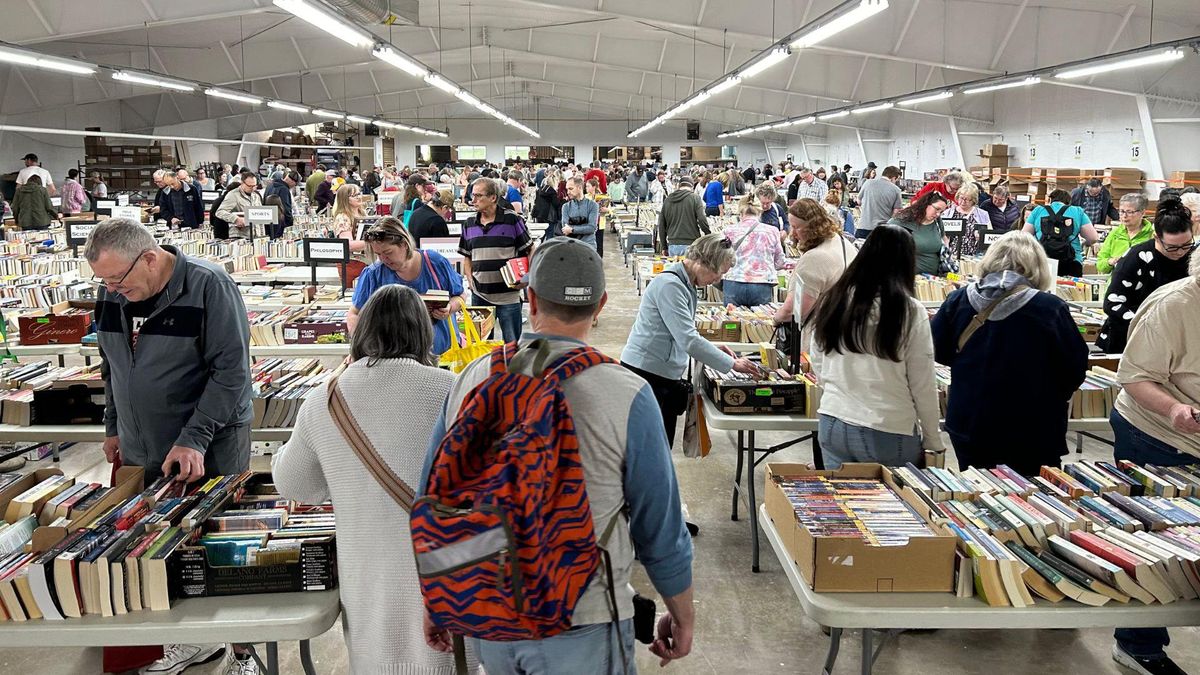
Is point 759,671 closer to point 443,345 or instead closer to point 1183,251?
point 443,345

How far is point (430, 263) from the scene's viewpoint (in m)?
4.93

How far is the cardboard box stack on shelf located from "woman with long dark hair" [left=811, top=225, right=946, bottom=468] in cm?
2216

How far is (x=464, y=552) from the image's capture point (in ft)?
5.93

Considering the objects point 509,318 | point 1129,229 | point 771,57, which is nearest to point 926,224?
point 1129,229

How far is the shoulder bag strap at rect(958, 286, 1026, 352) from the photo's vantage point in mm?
3619

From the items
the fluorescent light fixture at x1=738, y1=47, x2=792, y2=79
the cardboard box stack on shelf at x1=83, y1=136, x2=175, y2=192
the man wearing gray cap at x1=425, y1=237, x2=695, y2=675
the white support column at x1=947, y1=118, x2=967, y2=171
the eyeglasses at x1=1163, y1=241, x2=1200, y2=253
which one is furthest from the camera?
the cardboard box stack on shelf at x1=83, y1=136, x2=175, y2=192

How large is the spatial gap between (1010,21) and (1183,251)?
36.4ft

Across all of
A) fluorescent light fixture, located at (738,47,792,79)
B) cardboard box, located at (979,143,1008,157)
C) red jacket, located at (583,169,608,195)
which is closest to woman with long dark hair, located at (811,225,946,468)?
fluorescent light fixture, located at (738,47,792,79)

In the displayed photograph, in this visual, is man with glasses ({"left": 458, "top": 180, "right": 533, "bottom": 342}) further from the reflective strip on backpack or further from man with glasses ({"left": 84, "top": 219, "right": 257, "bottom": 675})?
the reflective strip on backpack

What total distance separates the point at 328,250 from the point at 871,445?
532cm

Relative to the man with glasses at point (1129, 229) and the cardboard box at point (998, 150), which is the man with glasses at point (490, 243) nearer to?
the man with glasses at point (1129, 229)

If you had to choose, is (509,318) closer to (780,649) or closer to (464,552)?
(780,649)

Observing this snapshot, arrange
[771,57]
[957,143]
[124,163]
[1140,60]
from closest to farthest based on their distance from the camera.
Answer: [1140,60], [771,57], [957,143], [124,163]

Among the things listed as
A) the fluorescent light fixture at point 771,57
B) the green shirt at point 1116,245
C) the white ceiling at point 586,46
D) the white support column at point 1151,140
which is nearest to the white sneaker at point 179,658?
the green shirt at point 1116,245
